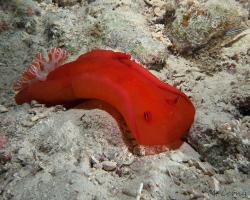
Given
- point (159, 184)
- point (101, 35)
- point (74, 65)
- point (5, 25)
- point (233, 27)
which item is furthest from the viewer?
point (5, 25)

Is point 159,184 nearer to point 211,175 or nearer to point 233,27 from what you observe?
point 211,175

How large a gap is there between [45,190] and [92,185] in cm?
33

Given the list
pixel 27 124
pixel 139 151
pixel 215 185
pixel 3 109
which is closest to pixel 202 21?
pixel 139 151

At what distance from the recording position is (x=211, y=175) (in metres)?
2.49

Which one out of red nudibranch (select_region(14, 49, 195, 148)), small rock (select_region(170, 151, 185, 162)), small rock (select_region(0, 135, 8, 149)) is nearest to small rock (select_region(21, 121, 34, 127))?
small rock (select_region(0, 135, 8, 149))

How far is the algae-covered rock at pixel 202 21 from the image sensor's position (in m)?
3.46

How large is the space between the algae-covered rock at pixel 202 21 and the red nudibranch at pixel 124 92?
0.83m

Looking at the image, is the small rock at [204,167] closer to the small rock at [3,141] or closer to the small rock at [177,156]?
the small rock at [177,156]

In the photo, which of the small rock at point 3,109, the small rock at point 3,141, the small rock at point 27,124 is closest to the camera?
the small rock at point 3,141

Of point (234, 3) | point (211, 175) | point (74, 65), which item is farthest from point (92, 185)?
point (234, 3)

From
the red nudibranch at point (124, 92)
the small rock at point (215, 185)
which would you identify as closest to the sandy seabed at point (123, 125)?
the small rock at point (215, 185)

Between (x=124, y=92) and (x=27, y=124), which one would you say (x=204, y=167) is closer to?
(x=124, y=92)

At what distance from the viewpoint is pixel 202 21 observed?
3.46 m

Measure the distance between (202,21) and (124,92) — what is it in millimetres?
1308
